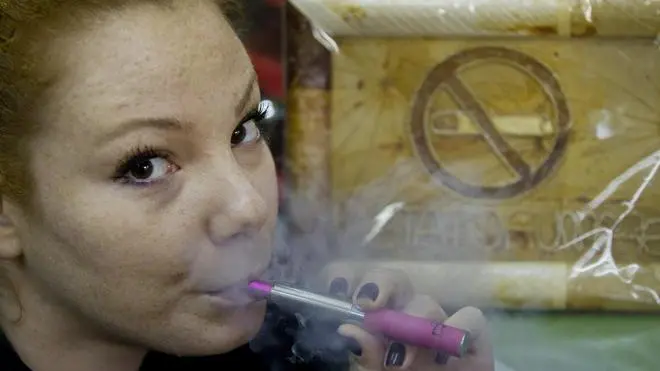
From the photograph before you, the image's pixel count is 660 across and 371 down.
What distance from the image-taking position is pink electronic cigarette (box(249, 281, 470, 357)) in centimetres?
55

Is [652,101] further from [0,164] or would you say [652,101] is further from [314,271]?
[0,164]

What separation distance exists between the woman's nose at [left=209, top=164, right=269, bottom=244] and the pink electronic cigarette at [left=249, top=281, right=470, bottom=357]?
6 cm

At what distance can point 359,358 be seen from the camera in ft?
1.92

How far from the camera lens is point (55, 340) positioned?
1.94 feet

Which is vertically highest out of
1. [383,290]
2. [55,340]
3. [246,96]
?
[246,96]

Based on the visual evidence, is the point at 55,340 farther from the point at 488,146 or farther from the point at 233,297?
the point at 488,146

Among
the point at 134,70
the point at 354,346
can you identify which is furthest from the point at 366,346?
the point at 134,70

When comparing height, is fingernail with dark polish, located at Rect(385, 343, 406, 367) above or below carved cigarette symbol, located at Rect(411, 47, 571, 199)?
below

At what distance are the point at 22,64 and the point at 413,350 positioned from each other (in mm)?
317

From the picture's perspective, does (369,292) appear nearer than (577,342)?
Yes

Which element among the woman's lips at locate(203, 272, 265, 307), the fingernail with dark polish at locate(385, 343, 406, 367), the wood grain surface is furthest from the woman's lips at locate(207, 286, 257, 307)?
the wood grain surface

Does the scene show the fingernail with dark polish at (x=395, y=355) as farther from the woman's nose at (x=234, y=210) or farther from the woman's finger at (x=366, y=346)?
the woman's nose at (x=234, y=210)

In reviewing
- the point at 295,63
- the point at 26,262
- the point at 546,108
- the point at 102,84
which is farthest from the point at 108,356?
the point at 546,108

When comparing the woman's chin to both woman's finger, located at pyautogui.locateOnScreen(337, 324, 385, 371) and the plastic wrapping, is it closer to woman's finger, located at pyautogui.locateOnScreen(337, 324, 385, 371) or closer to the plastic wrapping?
woman's finger, located at pyautogui.locateOnScreen(337, 324, 385, 371)
